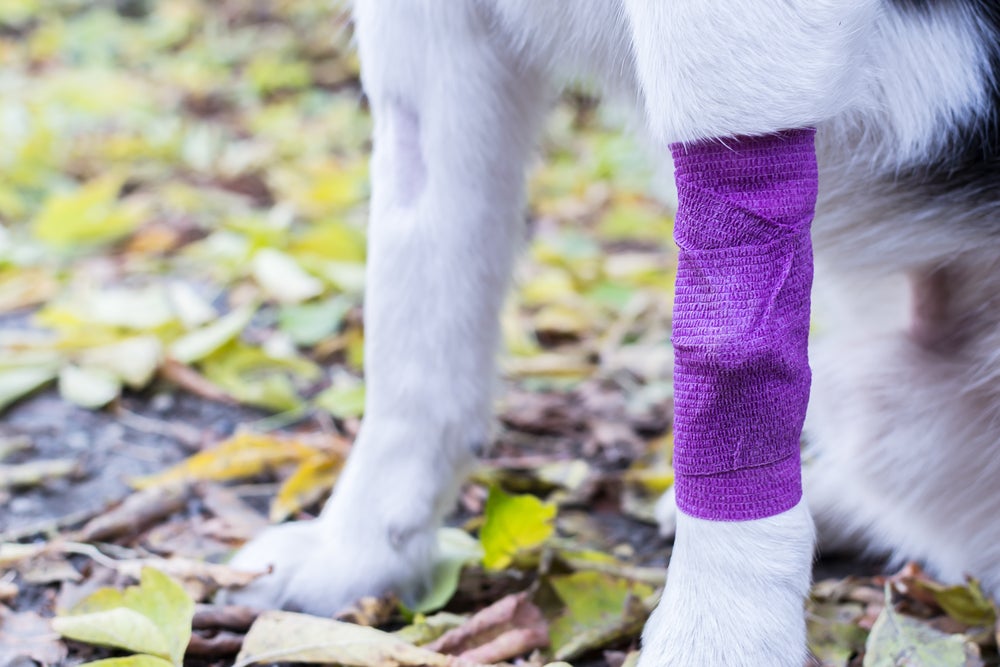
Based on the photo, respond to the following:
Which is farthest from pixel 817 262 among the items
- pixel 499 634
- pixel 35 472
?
pixel 35 472

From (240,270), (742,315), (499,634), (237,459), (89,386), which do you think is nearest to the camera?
(742,315)

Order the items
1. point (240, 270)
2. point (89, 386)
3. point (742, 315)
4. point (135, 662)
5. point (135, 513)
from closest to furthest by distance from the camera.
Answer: point (742, 315), point (135, 662), point (135, 513), point (89, 386), point (240, 270)

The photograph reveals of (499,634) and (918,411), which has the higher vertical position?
(918,411)

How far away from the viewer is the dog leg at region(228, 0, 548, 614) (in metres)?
1.11

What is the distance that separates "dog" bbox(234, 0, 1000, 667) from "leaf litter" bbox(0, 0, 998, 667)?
7 centimetres

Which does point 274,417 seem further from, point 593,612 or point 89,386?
point 593,612

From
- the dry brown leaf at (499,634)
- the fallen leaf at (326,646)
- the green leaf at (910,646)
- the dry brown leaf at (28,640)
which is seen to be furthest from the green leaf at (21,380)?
the green leaf at (910,646)

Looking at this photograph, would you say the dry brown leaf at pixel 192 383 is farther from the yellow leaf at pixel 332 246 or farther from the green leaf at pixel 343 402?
the yellow leaf at pixel 332 246

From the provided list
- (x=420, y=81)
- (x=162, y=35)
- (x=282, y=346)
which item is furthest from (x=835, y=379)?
(x=162, y=35)

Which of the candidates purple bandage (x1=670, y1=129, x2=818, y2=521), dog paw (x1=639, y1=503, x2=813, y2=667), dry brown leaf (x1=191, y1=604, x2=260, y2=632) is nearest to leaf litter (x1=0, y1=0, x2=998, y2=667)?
dry brown leaf (x1=191, y1=604, x2=260, y2=632)

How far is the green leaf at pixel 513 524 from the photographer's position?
3.85 feet

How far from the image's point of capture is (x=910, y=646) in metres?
1.00

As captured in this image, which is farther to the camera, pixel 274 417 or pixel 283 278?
pixel 283 278

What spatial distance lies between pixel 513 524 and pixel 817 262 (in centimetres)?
44
